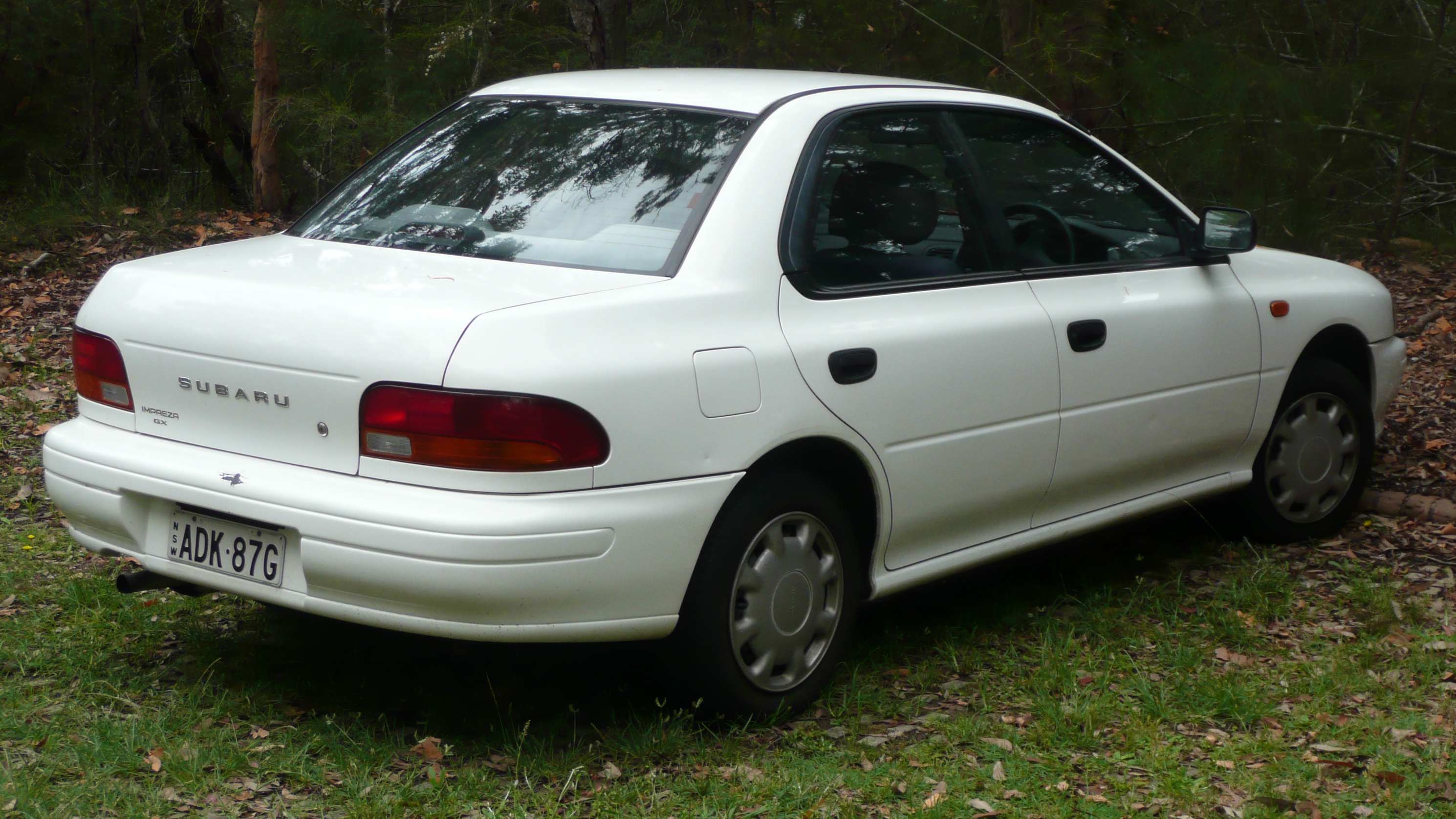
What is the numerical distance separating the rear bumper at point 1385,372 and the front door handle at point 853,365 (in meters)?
2.73

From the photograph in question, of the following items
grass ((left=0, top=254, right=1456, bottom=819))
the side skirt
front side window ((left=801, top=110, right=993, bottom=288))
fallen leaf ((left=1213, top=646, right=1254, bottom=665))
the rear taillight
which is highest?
front side window ((left=801, top=110, right=993, bottom=288))

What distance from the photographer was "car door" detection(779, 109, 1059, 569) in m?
3.47

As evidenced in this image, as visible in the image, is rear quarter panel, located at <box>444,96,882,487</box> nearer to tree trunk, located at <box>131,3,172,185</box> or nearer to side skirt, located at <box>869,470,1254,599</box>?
side skirt, located at <box>869,470,1254,599</box>

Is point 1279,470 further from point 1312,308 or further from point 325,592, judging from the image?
point 325,592

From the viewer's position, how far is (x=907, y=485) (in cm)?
365

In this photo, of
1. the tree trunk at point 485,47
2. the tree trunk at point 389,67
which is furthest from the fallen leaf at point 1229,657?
the tree trunk at point 389,67

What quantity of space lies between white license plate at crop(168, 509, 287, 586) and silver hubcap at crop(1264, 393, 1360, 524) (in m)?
3.59

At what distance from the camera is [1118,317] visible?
4.22m

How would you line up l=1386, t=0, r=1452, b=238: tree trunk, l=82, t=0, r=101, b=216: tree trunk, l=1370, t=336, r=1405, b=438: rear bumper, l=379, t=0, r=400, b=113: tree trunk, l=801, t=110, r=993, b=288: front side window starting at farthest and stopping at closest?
l=82, t=0, r=101, b=216: tree trunk
l=379, t=0, r=400, b=113: tree trunk
l=1386, t=0, r=1452, b=238: tree trunk
l=1370, t=336, r=1405, b=438: rear bumper
l=801, t=110, r=993, b=288: front side window

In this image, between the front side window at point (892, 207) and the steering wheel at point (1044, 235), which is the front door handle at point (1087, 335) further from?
the front side window at point (892, 207)

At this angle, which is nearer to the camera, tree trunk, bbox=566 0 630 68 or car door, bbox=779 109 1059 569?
car door, bbox=779 109 1059 569

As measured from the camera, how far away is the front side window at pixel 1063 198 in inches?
163

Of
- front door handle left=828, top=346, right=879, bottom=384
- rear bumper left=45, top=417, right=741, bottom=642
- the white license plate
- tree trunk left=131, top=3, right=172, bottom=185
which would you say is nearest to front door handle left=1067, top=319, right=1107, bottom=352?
front door handle left=828, top=346, right=879, bottom=384

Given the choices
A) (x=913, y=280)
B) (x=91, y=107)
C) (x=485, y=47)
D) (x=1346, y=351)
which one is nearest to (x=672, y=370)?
(x=913, y=280)
